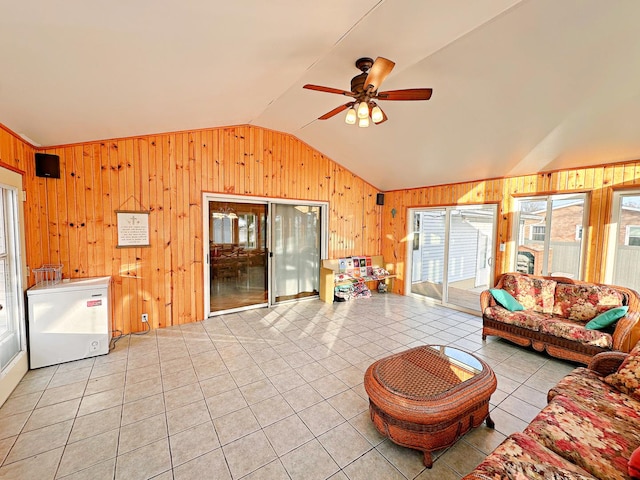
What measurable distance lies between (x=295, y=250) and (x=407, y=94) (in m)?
3.45

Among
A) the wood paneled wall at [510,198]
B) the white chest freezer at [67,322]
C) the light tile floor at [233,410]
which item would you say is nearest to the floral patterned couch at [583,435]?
the light tile floor at [233,410]

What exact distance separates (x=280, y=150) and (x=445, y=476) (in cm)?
467

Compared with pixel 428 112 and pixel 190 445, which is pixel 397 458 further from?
pixel 428 112

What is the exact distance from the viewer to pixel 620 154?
3092 mm

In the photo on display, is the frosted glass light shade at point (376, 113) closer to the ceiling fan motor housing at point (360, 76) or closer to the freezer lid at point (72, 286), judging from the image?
the ceiling fan motor housing at point (360, 76)

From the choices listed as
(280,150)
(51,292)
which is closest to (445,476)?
(51,292)

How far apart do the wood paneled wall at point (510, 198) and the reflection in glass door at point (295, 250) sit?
1.86 meters

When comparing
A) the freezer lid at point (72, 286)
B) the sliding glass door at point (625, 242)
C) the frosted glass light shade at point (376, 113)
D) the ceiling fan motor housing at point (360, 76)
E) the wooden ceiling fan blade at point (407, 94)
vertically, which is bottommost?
the freezer lid at point (72, 286)

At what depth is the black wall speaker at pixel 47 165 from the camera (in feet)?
9.89

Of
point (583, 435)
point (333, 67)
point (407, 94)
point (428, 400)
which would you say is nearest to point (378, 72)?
point (407, 94)

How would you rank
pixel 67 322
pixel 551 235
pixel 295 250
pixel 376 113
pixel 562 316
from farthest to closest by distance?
pixel 295 250 < pixel 551 235 < pixel 562 316 < pixel 67 322 < pixel 376 113

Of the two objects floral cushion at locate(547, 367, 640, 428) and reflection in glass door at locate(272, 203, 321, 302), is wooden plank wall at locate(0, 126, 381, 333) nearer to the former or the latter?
reflection in glass door at locate(272, 203, 321, 302)

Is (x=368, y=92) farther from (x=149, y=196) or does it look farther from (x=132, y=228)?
(x=132, y=228)

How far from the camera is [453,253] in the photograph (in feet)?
17.2
